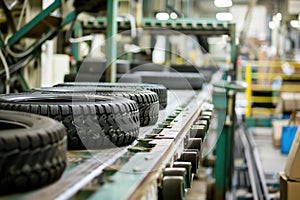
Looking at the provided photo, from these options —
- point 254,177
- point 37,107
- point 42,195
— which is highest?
point 37,107

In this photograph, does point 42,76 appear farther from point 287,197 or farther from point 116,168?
point 116,168

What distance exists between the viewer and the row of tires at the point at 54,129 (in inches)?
30.2

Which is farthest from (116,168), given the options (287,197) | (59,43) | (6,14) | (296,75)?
(296,75)

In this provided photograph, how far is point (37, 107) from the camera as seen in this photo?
45.5 inches

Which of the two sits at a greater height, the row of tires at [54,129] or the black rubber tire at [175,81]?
the black rubber tire at [175,81]

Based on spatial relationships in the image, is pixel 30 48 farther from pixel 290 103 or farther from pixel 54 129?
pixel 290 103

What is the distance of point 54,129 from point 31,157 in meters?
0.09

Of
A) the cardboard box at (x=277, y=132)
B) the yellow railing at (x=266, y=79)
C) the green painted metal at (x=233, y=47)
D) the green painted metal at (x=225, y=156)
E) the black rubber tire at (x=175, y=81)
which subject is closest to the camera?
the black rubber tire at (x=175, y=81)

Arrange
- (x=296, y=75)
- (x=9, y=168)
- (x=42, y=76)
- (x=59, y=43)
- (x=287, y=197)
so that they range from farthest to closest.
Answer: (x=296, y=75), (x=59, y=43), (x=42, y=76), (x=287, y=197), (x=9, y=168)

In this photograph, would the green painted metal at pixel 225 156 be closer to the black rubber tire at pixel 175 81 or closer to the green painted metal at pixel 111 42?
the black rubber tire at pixel 175 81

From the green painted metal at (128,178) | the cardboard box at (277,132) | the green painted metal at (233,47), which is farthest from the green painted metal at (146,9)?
the green painted metal at (128,178)

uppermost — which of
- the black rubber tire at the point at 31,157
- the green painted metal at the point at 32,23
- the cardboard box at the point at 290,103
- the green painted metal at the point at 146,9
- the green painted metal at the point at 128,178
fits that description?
the green painted metal at the point at 146,9

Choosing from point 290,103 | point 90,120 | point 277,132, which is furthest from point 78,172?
point 290,103

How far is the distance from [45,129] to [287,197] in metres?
1.29
